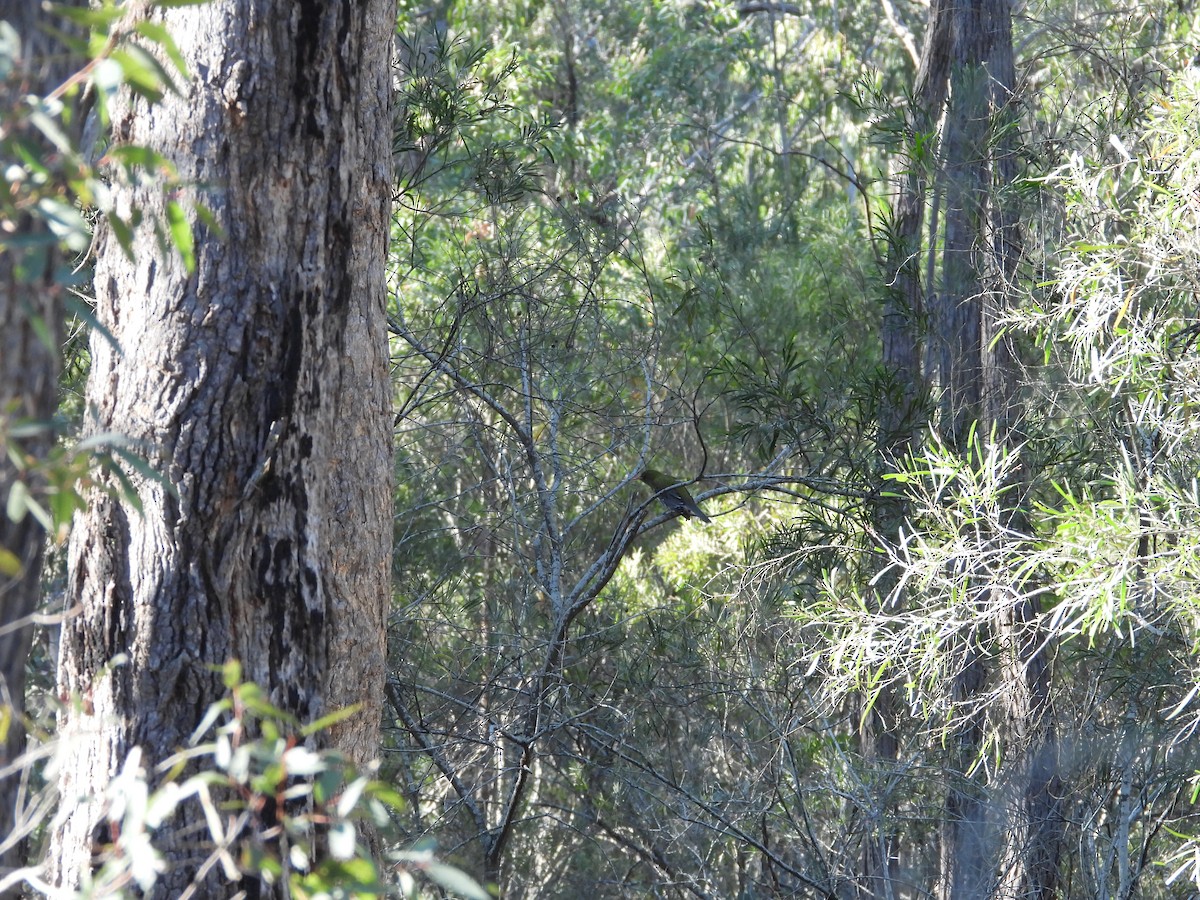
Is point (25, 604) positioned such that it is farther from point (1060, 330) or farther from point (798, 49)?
point (798, 49)

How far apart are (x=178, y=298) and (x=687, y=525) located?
237 inches

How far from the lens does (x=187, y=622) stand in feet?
Result: 7.02

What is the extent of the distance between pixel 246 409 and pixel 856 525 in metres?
3.41

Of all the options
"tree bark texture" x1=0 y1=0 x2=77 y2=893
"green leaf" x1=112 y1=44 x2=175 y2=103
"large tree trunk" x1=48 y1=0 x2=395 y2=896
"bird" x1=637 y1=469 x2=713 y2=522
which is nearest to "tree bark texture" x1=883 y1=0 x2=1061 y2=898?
"bird" x1=637 y1=469 x2=713 y2=522

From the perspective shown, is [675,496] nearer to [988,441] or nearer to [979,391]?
[988,441]

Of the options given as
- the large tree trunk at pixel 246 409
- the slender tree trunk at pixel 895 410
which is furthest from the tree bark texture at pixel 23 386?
the slender tree trunk at pixel 895 410

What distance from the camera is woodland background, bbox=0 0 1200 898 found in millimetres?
3145

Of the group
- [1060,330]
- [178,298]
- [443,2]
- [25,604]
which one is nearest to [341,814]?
[25,604]

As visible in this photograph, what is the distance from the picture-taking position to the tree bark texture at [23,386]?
1292 millimetres

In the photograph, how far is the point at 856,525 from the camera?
510 cm

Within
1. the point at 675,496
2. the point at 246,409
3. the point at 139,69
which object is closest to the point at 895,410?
the point at 675,496

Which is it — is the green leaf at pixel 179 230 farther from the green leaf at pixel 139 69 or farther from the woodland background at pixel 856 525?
the woodland background at pixel 856 525

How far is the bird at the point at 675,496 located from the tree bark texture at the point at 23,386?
11.1 feet

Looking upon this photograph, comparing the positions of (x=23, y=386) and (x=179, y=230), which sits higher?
(x=179, y=230)
